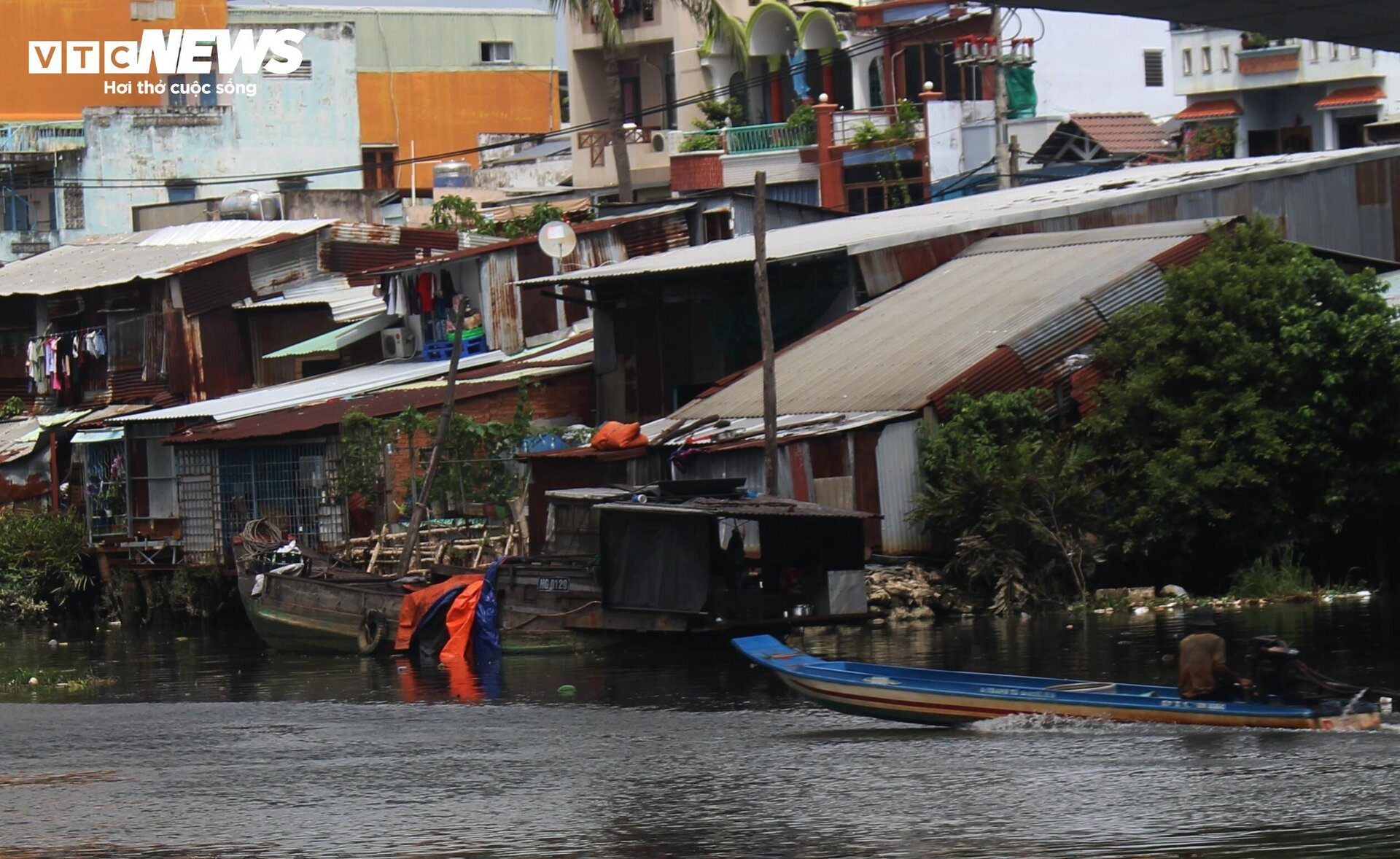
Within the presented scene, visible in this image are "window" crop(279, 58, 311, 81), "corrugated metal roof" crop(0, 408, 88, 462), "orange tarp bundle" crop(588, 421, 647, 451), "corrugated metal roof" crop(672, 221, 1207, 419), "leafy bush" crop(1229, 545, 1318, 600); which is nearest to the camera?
"leafy bush" crop(1229, 545, 1318, 600)

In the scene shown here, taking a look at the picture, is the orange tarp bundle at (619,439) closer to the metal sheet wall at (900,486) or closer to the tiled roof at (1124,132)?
the metal sheet wall at (900,486)

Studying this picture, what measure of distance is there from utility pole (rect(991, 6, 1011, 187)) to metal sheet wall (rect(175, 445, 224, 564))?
18444 mm

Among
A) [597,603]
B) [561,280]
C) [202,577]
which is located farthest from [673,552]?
[202,577]

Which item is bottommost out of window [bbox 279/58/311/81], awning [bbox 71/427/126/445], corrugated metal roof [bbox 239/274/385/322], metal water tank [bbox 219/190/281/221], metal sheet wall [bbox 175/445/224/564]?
metal sheet wall [bbox 175/445/224/564]

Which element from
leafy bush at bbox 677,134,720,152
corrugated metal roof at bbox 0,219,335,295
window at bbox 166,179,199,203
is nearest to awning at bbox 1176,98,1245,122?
leafy bush at bbox 677,134,720,152

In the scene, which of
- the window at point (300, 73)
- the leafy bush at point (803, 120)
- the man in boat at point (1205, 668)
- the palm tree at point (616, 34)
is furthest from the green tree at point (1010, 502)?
the window at point (300, 73)

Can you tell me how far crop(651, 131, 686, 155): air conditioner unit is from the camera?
48.0 meters

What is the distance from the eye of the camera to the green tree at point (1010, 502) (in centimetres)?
2675

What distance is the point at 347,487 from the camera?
3225 cm

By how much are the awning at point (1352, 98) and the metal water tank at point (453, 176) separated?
23.0 m

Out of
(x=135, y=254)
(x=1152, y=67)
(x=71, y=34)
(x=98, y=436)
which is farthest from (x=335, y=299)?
(x=1152, y=67)

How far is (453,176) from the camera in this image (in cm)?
5438

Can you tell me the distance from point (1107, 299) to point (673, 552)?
348 inches

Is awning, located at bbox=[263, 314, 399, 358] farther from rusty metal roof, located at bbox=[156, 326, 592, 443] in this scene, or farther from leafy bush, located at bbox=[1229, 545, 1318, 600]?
leafy bush, located at bbox=[1229, 545, 1318, 600]
